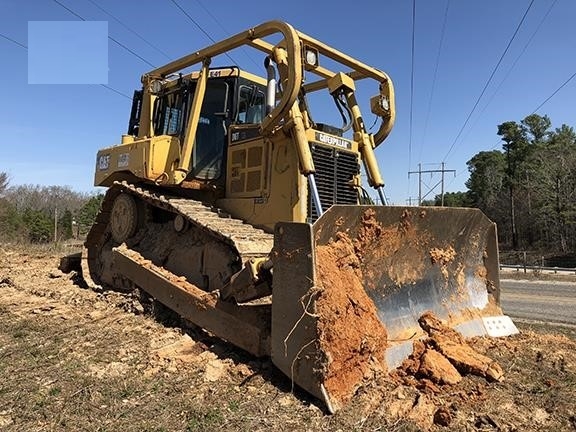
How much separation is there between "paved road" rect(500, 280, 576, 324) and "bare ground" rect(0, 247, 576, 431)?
431 centimetres

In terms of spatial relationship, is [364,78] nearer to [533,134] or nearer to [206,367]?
[206,367]

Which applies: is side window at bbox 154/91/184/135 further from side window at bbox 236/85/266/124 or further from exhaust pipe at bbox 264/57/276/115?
exhaust pipe at bbox 264/57/276/115

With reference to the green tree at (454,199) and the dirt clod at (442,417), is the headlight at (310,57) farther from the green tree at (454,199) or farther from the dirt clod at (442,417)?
the green tree at (454,199)

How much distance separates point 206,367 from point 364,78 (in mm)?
4937

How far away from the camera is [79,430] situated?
3.76 m

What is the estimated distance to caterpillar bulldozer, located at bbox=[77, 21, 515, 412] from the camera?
4473 millimetres

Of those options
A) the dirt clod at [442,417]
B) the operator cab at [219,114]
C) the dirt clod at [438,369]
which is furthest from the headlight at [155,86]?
the dirt clod at [442,417]

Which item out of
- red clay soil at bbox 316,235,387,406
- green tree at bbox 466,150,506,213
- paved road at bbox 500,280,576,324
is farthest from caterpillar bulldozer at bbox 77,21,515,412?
green tree at bbox 466,150,506,213

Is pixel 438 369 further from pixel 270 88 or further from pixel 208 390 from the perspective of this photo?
pixel 270 88

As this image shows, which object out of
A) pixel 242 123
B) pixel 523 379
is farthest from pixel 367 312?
pixel 242 123

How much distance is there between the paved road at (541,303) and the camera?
10044 mm

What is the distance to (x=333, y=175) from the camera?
644 cm

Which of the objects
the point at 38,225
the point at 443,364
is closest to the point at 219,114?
the point at 443,364

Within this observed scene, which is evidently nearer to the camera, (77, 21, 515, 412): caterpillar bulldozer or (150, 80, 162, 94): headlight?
(77, 21, 515, 412): caterpillar bulldozer
